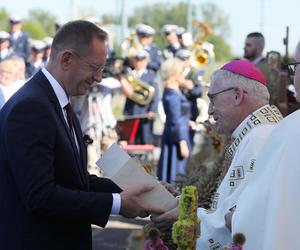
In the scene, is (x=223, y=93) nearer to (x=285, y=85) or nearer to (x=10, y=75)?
(x=285, y=85)

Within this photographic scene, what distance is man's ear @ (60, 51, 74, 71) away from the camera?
12.3 feet

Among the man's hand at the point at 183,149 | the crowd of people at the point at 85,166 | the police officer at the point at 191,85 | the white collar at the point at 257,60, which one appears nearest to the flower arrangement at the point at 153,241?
the crowd of people at the point at 85,166

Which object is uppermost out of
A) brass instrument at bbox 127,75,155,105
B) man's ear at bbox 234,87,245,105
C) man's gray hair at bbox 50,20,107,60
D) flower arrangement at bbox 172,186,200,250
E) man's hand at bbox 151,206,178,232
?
man's gray hair at bbox 50,20,107,60

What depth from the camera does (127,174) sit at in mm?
3900

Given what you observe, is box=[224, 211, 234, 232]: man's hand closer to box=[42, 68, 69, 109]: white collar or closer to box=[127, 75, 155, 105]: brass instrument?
box=[42, 68, 69, 109]: white collar

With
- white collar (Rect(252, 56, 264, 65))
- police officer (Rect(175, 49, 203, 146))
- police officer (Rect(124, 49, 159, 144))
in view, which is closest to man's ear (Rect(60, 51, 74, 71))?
white collar (Rect(252, 56, 264, 65))

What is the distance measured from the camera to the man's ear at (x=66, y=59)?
3.76 meters

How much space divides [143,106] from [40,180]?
11487 millimetres

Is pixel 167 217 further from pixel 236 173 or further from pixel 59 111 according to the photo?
pixel 59 111

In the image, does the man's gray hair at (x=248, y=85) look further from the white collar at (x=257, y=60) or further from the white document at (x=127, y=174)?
the white collar at (x=257, y=60)

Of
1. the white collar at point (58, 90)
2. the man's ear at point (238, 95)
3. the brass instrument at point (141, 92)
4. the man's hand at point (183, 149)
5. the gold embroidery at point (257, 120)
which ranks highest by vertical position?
the white collar at point (58, 90)

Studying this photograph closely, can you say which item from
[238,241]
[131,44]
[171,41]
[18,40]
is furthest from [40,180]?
[18,40]

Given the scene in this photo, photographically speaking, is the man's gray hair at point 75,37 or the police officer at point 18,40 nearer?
the man's gray hair at point 75,37

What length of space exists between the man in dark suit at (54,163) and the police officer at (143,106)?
10887 millimetres
